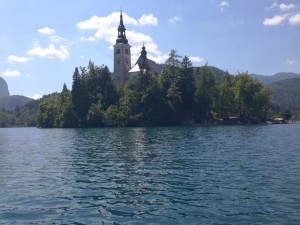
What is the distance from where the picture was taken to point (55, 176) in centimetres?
2452

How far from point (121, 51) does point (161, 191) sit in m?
165

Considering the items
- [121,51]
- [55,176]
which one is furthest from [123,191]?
[121,51]

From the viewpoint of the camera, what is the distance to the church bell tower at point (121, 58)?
178250 millimetres

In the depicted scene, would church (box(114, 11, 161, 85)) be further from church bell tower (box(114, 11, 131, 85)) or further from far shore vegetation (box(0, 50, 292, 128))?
far shore vegetation (box(0, 50, 292, 128))

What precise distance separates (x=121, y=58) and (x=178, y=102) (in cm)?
6275

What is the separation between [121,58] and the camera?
178250 mm

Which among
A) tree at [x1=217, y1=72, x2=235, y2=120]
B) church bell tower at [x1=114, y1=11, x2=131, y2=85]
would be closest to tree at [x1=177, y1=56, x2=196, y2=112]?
tree at [x1=217, y1=72, x2=235, y2=120]

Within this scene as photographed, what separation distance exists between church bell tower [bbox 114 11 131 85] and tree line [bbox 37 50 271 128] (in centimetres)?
3952

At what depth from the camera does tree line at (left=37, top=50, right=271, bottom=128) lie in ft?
412

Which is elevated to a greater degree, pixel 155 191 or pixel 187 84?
pixel 187 84

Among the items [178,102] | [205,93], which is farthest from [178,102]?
[205,93]

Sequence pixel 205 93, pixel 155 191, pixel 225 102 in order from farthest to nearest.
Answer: pixel 205 93 < pixel 225 102 < pixel 155 191

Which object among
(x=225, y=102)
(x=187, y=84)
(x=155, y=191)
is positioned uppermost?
(x=187, y=84)

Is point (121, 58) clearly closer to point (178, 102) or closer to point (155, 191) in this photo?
point (178, 102)
